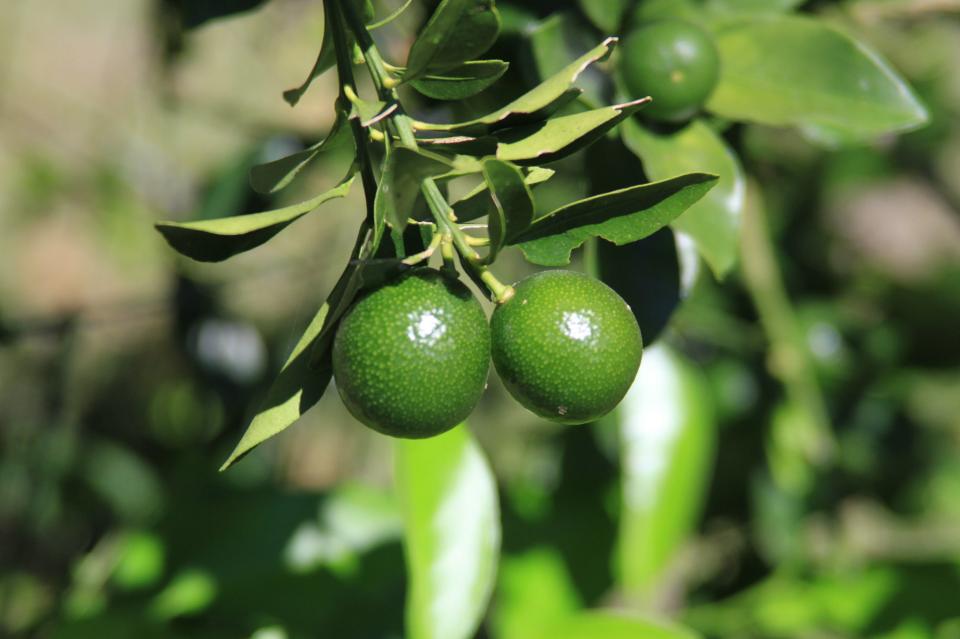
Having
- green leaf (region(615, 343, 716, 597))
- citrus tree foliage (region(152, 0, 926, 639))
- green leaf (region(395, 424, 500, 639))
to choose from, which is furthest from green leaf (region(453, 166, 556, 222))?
green leaf (region(615, 343, 716, 597))

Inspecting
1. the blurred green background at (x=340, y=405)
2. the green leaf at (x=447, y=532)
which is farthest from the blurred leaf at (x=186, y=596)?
the green leaf at (x=447, y=532)

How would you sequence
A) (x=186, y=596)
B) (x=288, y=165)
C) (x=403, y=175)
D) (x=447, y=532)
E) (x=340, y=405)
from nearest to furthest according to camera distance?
1. (x=403, y=175)
2. (x=288, y=165)
3. (x=447, y=532)
4. (x=186, y=596)
5. (x=340, y=405)

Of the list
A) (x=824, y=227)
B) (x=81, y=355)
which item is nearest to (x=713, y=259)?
(x=824, y=227)

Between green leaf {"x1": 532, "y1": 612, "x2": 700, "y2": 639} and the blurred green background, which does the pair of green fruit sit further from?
green leaf {"x1": 532, "y1": 612, "x2": 700, "y2": 639}

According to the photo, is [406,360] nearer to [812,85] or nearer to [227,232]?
[227,232]

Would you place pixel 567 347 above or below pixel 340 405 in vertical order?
above

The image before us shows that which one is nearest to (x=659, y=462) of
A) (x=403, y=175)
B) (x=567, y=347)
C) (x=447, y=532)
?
(x=447, y=532)
